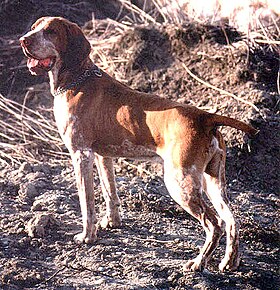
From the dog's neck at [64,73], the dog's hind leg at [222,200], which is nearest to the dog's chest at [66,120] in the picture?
the dog's neck at [64,73]

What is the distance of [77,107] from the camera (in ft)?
Answer: 16.1

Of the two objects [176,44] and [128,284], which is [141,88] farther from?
[128,284]

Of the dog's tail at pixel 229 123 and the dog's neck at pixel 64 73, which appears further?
the dog's neck at pixel 64 73

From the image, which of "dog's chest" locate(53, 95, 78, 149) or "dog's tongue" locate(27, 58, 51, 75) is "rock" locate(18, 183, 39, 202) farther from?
"dog's tongue" locate(27, 58, 51, 75)

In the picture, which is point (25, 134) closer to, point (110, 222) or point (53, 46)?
point (110, 222)

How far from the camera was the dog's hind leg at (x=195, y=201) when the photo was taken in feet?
14.4

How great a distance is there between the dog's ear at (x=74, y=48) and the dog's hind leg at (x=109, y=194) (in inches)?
30.5

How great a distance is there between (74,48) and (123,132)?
75 cm

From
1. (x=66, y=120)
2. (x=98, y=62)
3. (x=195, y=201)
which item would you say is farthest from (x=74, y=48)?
(x=98, y=62)

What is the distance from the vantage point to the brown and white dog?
14.5 feet

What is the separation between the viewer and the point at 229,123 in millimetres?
4379

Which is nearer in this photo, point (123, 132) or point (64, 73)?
point (123, 132)

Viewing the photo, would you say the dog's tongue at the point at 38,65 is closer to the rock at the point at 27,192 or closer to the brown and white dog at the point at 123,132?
the brown and white dog at the point at 123,132

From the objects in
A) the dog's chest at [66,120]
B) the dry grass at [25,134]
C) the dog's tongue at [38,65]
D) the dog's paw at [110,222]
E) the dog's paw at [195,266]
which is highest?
the dog's tongue at [38,65]
